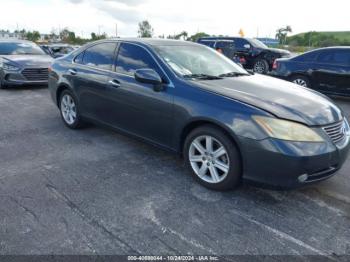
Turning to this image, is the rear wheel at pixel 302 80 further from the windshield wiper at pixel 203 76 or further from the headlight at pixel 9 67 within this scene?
the headlight at pixel 9 67

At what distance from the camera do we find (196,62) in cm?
414

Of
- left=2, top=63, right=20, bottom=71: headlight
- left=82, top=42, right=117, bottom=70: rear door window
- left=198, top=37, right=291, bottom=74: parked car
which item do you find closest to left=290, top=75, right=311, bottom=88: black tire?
left=198, top=37, right=291, bottom=74: parked car

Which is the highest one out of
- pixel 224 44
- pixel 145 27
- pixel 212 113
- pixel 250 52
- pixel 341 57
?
pixel 145 27

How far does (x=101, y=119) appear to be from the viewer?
Answer: 4711mm

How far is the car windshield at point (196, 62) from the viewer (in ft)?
12.7

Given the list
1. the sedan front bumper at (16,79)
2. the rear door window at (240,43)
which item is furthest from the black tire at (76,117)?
the rear door window at (240,43)

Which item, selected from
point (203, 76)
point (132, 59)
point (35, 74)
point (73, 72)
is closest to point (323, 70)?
point (203, 76)

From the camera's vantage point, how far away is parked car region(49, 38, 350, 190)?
2945 mm

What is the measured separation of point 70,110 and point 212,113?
3.08m

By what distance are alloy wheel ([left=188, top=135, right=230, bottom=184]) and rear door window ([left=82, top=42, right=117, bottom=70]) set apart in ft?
6.04

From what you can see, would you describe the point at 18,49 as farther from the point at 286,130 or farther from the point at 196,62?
the point at 286,130

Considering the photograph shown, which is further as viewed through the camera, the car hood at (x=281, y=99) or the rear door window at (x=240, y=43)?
the rear door window at (x=240, y=43)

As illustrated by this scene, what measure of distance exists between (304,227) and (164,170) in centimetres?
172

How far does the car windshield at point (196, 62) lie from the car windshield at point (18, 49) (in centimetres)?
739
